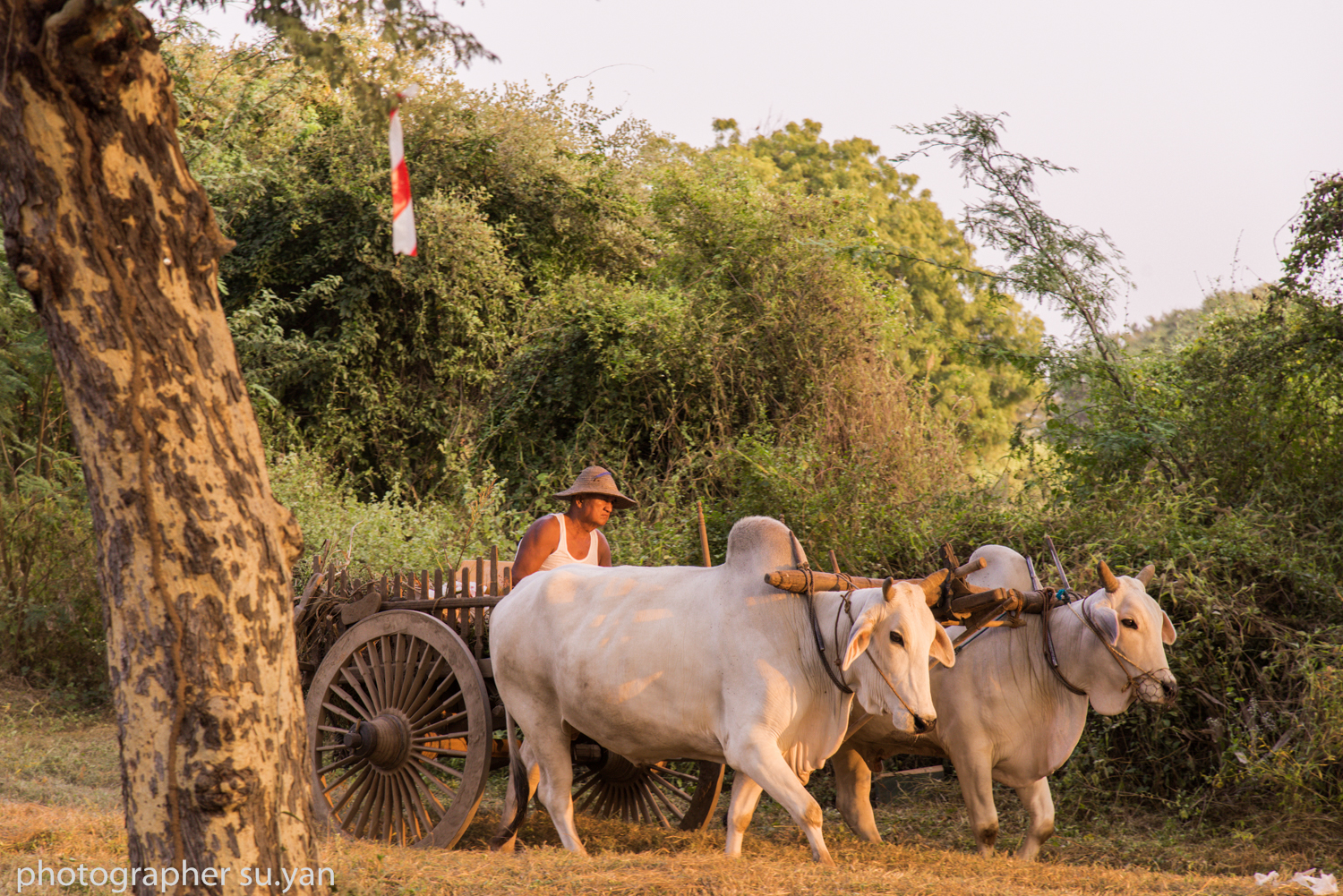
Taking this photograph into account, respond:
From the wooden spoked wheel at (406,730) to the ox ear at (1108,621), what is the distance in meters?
2.75

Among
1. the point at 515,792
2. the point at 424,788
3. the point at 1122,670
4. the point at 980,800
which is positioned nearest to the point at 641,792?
the point at 515,792

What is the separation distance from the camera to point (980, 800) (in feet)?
16.1

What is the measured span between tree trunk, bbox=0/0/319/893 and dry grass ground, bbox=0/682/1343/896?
95 cm

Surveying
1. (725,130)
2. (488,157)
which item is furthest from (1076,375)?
(725,130)

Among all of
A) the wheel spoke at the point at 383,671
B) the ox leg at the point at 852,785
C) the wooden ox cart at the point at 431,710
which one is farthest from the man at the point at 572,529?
the ox leg at the point at 852,785

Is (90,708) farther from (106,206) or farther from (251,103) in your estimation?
(106,206)

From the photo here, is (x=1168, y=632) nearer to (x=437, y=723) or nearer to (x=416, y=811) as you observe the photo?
(x=437, y=723)

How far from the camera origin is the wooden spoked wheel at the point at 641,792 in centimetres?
572

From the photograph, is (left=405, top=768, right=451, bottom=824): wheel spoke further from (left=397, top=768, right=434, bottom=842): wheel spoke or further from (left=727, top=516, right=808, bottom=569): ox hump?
(left=727, top=516, right=808, bottom=569): ox hump

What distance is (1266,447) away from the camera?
7.14 m

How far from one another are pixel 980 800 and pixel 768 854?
1.03 m

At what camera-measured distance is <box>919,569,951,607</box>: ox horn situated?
4.62 m

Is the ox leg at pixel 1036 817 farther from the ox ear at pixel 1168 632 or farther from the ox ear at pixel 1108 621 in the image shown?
the ox ear at pixel 1168 632

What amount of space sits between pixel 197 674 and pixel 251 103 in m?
11.6
